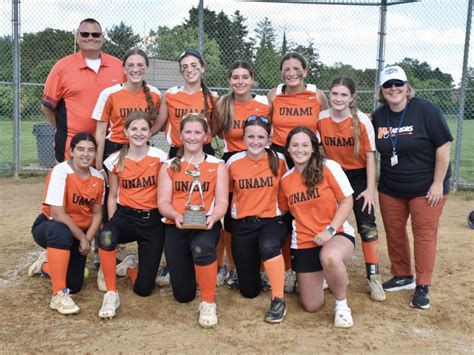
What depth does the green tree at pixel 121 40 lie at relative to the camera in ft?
32.6

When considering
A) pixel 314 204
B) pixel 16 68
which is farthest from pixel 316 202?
pixel 16 68

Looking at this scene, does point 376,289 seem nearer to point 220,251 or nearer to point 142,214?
point 220,251

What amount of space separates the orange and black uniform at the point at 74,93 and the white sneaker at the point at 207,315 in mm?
1850

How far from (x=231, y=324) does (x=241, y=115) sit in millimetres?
1667

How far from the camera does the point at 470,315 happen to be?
3639 mm

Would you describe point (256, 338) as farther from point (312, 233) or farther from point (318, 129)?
point (318, 129)

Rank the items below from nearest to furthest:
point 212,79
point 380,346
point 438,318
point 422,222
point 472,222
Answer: point 380,346
point 438,318
point 422,222
point 472,222
point 212,79

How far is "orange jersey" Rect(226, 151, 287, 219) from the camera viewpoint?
Answer: 3.81m

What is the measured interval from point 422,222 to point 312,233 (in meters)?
0.89

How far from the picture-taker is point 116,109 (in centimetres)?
404

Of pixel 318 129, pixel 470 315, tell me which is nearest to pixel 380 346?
pixel 470 315

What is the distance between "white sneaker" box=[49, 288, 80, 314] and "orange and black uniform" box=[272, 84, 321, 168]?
1.98 m

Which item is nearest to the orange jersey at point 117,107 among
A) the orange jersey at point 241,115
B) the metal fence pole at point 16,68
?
the orange jersey at point 241,115

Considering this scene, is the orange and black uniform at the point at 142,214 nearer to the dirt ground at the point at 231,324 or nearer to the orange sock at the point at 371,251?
the dirt ground at the point at 231,324
